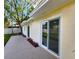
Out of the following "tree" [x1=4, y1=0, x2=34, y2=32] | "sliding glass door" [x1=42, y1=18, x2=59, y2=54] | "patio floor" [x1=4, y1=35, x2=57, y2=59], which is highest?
"tree" [x1=4, y1=0, x2=34, y2=32]

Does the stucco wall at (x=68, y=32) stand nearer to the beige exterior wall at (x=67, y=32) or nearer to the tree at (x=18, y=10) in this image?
the beige exterior wall at (x=67, y=32)

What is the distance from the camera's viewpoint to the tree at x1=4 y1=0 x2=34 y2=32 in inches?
1176

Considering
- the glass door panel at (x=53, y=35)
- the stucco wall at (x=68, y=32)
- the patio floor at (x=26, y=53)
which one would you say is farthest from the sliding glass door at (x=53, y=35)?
the stucco wall at (x=68, y=32)

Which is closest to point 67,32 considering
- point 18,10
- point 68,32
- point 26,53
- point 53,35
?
point 68,32

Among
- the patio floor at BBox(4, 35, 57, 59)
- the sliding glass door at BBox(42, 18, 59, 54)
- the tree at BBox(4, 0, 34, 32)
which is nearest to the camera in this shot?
the sliding glass door at BBox(42, 18, 59, 54)

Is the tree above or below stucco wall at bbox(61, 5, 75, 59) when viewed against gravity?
above

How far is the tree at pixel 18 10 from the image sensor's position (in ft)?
98.0

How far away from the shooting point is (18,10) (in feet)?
98.0

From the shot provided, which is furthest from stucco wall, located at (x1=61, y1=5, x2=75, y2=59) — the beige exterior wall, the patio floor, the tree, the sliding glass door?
the tree

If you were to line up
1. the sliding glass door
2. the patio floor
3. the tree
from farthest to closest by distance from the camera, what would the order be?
the tree → the patio floor → the sliding glass door

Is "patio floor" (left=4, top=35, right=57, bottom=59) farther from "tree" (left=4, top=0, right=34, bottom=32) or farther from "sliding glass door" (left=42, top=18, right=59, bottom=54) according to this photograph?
"tree" (left=4, top=0, right=34, bottom=32)

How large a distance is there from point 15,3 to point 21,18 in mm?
3868

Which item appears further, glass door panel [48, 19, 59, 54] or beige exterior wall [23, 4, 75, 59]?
glass door panel [48, 19, 59, 54]
